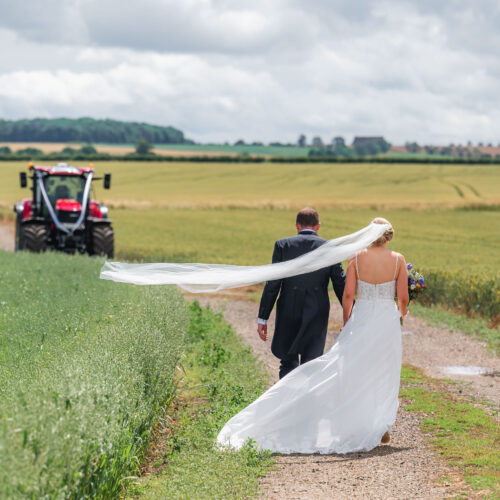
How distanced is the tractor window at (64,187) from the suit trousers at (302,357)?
1703cm

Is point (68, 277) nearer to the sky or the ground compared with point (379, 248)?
nearer to the ground

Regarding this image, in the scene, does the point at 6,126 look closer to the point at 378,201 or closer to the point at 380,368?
the point at 378,201

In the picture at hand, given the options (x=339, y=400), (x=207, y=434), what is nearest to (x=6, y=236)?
(x=207, y=434)

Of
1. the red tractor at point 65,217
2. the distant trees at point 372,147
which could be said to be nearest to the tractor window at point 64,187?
the red tractor at point 65,217

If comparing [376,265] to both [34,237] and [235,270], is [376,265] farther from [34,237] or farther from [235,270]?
[34,237]

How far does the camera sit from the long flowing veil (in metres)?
8.27

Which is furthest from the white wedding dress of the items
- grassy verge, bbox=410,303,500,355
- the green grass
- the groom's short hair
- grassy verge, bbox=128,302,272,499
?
grassy verge, bbox=410,303,500,355

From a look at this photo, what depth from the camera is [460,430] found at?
27.5 ft

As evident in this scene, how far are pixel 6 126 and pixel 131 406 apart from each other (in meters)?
167

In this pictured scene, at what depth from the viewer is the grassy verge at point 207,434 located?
6398 millimetres

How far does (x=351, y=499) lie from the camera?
6227 mm

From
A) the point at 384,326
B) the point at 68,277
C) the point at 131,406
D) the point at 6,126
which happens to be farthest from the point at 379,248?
the point at 6,126

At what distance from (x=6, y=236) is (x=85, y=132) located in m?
125

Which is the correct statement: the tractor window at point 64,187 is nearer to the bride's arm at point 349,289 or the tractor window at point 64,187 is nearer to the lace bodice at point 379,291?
the bride's arm at point 349,289
